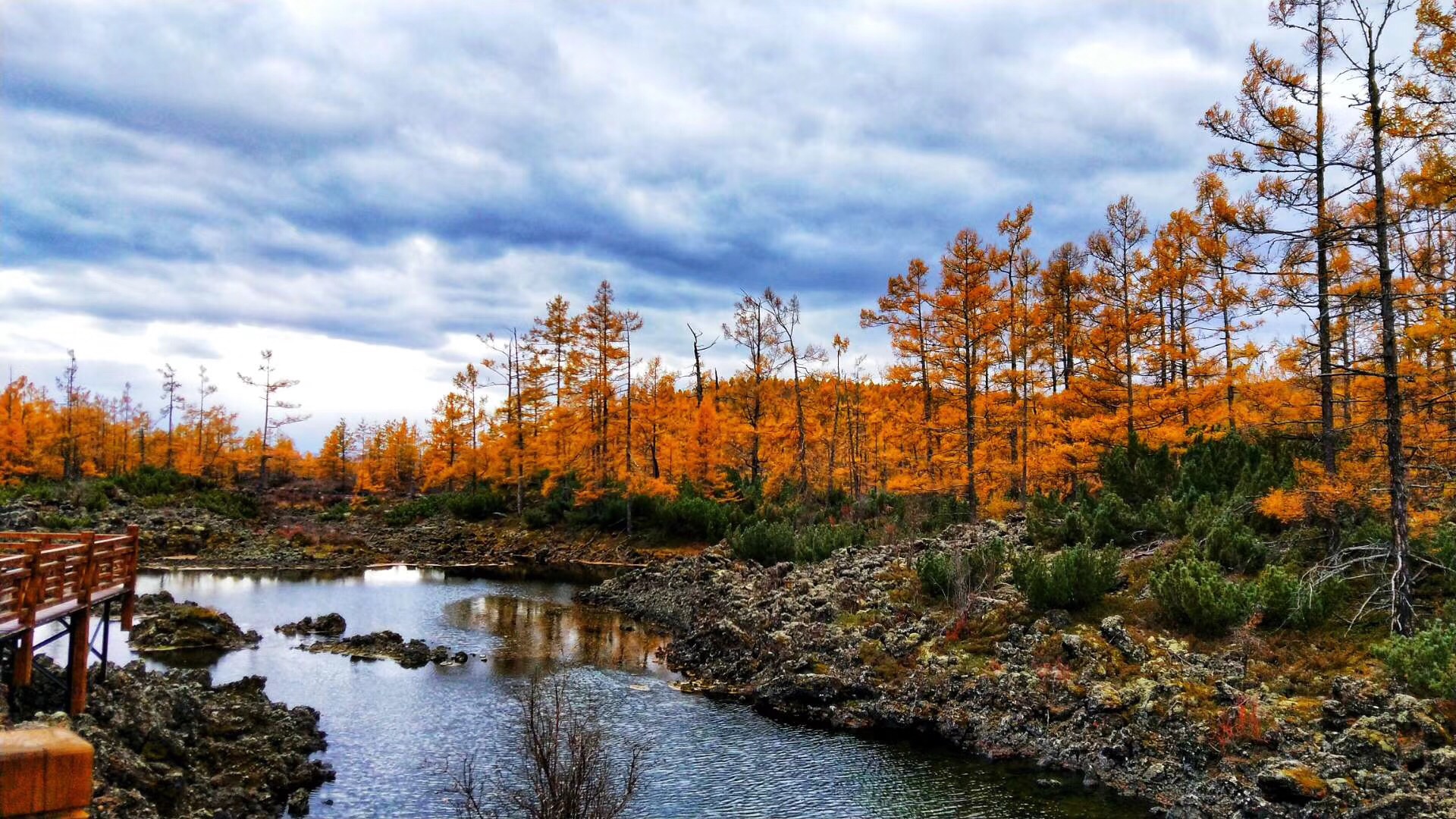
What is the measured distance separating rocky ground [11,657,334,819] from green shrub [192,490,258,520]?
3934 centimetres

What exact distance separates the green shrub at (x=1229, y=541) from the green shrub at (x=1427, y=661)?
5102 millimetres

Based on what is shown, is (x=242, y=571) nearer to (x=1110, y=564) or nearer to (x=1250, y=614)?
(x=1110, y=564)

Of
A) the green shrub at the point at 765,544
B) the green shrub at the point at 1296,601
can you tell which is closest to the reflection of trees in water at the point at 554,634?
the green shrub at the point at 765,544

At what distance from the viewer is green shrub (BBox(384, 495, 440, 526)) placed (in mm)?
52406

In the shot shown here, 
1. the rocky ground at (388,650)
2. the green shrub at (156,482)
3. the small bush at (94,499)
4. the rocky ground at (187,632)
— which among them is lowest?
the rocky ground at (388,650)

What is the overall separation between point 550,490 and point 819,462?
16.6 metres

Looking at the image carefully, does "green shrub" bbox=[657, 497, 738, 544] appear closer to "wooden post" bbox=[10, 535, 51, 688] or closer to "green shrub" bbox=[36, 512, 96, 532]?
"green shrub" bbox=[36, 512, 96, 532]

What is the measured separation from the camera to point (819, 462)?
43.9 meters

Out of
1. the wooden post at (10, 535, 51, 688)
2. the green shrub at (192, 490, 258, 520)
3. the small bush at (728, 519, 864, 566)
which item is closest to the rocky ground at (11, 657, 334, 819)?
the wooden post at (10, 535, 51, 688)

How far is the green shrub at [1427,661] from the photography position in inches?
472

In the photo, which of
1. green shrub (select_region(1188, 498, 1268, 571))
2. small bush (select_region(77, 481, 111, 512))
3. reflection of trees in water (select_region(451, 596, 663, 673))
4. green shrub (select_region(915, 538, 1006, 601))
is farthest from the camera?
small bush (select_region(77, 481, 111, 512))

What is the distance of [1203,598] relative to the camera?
15.8 metres

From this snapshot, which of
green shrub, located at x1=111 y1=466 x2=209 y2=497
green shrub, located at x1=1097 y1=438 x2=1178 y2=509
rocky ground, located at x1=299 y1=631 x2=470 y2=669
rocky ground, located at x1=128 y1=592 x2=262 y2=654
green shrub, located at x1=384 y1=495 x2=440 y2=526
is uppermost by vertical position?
green shrub, located at x1=1097 y1=438 x2=1178 y2=509

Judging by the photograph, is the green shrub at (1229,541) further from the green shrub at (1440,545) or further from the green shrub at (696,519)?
the green shrub at (696,519)
